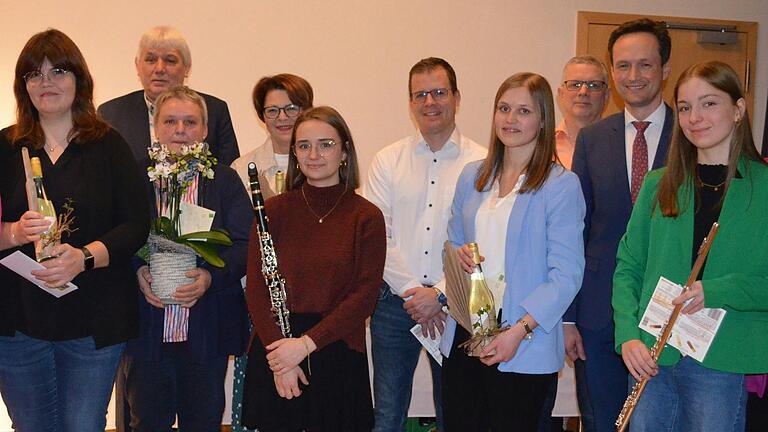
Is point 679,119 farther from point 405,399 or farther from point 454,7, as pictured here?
point 454,7

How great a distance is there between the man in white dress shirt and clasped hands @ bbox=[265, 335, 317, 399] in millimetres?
680

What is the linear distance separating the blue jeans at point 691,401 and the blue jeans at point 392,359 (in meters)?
1.05

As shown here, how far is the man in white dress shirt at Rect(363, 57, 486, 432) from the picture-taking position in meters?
3.36

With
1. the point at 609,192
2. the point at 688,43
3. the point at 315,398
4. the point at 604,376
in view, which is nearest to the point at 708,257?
the point at 609,192

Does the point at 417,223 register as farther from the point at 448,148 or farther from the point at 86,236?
the point at 86,236

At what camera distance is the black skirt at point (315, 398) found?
9.04 ft

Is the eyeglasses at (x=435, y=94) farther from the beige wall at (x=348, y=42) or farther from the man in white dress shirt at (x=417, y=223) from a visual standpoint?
the beige wall at (x=348, y=42)

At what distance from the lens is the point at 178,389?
3055 mm

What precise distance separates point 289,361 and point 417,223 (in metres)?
0.99

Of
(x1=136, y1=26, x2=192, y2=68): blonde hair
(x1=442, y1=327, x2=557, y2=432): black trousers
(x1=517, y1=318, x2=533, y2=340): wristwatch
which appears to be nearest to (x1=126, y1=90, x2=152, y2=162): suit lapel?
(x1=136, y1=26, x2=192, y2=68): blonde hair

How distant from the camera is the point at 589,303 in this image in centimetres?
291

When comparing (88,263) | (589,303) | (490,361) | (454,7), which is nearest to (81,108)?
(88,263)

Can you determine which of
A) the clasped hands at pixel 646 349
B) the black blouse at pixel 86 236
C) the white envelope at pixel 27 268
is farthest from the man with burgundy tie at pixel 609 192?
the white envelope at pixel 27 268

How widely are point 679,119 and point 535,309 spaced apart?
2.59ft
